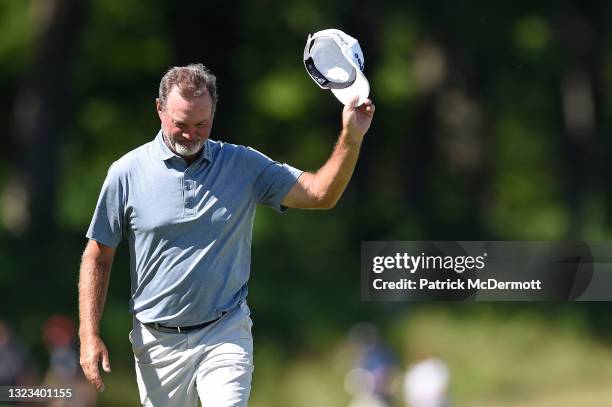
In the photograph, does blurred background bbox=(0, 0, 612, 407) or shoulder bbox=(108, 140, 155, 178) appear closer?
shoulder bbox=(108, 140, 155, 178)

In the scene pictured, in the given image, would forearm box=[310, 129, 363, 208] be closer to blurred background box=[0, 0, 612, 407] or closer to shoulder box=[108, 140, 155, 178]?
shoulder box=[108, 140, 155, 178]

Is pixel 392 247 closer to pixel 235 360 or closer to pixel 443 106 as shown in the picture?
pixel 235 360

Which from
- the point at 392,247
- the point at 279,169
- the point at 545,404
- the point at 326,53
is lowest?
the point at 545,404

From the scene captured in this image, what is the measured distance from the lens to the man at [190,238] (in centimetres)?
643

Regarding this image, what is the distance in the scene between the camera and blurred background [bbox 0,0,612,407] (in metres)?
22.2

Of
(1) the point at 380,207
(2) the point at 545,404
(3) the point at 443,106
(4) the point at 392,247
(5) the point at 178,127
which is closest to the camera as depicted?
(5) the point at 178,127

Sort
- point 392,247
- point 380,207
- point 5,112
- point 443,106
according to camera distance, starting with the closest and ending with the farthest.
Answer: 1. point 392,247
2. point 380,207
3. point 443,106
4. point 5,112

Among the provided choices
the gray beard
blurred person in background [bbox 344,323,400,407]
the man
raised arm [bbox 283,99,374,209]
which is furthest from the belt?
blurred person in background [bbox 344,323,400,407]

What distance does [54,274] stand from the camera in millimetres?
22688

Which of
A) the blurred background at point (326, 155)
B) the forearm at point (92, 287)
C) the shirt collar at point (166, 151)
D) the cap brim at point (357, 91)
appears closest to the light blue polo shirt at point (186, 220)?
the shirt collar at point (166, 151)

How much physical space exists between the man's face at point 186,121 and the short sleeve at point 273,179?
341mm

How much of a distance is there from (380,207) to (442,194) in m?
4.10

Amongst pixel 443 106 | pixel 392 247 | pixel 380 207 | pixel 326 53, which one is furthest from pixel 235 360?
pixel 443 106

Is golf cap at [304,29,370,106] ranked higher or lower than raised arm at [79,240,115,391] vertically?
higher
